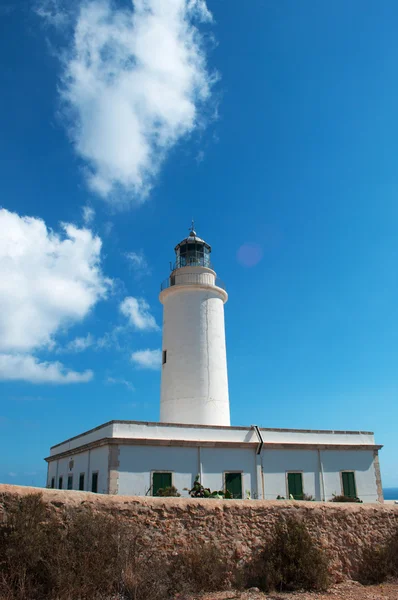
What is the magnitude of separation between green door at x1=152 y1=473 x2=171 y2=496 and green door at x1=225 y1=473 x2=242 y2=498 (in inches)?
86.8

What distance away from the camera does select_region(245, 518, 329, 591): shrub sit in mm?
7918

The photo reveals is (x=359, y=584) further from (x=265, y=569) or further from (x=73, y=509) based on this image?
(x=73, y=509)

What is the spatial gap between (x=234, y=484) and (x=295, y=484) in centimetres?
260

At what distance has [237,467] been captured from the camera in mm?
19172

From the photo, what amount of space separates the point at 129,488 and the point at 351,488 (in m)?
9.12

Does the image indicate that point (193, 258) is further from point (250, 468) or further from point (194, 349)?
point (250, 468)

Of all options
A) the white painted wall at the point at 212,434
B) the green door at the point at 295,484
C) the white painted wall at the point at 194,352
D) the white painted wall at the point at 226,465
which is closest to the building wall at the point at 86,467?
the white painted wall at the point at 212,434

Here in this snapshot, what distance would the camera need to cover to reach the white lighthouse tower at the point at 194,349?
73.0 feet

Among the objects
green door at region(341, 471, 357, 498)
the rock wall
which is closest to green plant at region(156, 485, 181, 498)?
green door at region(341, 471, 357, 498)

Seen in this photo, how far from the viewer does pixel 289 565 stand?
26.3 ft

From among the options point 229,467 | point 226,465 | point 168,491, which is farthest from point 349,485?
point 168,491

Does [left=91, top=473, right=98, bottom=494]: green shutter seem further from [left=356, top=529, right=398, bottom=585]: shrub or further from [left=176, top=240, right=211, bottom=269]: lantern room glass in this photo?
[left=356, top=529, right=398, bottom=585]: shrub

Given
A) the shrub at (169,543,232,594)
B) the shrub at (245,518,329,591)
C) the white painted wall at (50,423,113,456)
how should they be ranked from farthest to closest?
the white painted wall at (50,423,113,456)
the shrub at (245,518,329,591)
the shrub at (169,543,232,594)

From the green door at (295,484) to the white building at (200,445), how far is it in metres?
0.04
